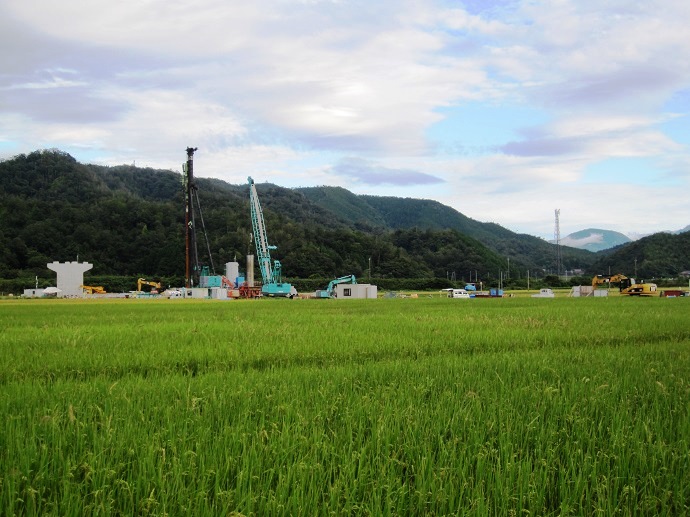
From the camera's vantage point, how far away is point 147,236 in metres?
88.4

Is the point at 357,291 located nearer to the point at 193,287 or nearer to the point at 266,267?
the point at 193,287

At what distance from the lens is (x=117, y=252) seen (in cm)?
8756

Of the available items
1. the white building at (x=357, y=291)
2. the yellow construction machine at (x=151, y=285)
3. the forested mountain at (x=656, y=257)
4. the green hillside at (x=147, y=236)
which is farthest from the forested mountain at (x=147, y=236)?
the white building at (x=357, y=291)

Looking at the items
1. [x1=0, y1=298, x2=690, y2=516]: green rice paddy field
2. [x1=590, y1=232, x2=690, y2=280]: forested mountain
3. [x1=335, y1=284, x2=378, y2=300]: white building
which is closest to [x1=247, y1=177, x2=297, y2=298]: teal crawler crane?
[x1=335, y1=284, x2=378, y2=300]: white building

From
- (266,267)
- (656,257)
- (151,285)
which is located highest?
(656,257)

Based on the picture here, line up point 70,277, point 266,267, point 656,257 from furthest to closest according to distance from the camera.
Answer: point 656,257 < point 266,267 < point 70,277

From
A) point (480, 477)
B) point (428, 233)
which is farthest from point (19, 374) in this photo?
point (428, 233)

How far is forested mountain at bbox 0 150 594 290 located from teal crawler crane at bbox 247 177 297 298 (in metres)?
17.4

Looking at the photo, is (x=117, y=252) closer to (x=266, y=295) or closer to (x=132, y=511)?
(x=266, y=295)

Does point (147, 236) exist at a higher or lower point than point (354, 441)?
higher

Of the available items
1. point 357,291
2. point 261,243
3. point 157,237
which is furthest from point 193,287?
point 157,237

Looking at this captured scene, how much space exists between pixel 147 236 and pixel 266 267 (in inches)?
1121

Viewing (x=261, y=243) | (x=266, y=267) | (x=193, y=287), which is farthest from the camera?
(x=261, y=243)

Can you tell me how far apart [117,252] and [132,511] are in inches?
3610
